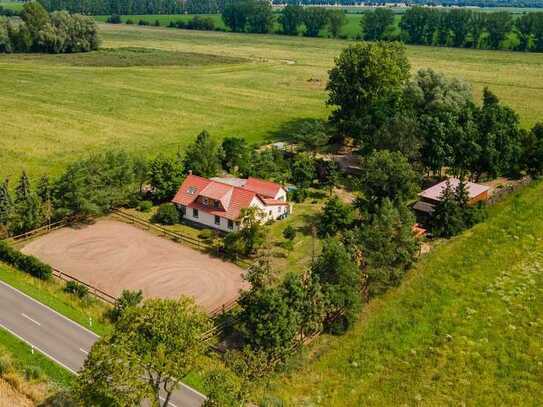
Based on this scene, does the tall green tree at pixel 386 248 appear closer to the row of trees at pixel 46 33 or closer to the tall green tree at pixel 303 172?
the tall green tree at pixel 303 172

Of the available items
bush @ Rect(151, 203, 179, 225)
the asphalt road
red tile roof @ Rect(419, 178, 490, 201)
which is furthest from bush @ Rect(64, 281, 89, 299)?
red tile roof @ Rect(419, 178, 490, 201)

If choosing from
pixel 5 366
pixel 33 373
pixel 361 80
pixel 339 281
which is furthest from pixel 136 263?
pixel 361 80

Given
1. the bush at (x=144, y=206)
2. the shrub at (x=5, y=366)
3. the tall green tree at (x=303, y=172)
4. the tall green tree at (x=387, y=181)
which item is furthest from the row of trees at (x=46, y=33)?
the shrub at (x=5, y=366)

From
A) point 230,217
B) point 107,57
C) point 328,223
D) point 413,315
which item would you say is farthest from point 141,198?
point 107,57

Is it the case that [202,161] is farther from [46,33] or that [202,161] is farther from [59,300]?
[46,33]

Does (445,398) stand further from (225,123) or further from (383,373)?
(225,123)

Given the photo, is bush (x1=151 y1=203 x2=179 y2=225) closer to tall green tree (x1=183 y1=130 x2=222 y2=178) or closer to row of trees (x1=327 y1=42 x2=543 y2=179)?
tall green tree (x1=183 y1=130 x2=222 y2=178)
